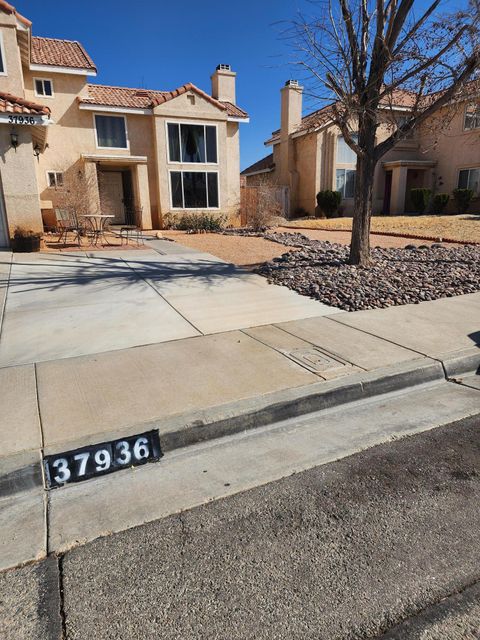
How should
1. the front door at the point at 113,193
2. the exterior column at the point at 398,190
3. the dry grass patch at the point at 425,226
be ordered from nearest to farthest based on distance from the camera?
the dry grass patch at the point at 425,226, the front door at the point at 113,193, the exterior column at the point at 398,190

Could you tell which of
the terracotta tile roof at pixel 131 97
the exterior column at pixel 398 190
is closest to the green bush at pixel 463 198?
the exterior column at pixel 398 190

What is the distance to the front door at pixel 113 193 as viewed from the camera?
22.6m

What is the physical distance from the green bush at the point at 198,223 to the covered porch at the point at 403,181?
1224 centimetres

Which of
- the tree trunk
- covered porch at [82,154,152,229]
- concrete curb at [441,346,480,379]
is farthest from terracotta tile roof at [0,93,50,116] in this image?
concrete curb at [441,346,480,379]

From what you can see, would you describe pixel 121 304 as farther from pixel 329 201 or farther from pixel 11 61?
pixel 329 201

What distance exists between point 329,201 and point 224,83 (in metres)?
8.82

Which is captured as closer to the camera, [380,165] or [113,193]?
[113,193]

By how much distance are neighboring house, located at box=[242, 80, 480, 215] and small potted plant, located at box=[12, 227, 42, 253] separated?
15457 millimetres

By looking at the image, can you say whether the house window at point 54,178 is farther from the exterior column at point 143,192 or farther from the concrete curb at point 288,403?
the concrete curb at point 288,403

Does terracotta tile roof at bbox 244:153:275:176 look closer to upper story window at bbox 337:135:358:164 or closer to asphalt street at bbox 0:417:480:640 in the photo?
upper story window at bbox 337:135:358:164

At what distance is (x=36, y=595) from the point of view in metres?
2.13

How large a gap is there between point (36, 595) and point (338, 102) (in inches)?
348

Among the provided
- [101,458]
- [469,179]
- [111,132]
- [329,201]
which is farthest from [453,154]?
[101,458]

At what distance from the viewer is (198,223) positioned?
21094mm
